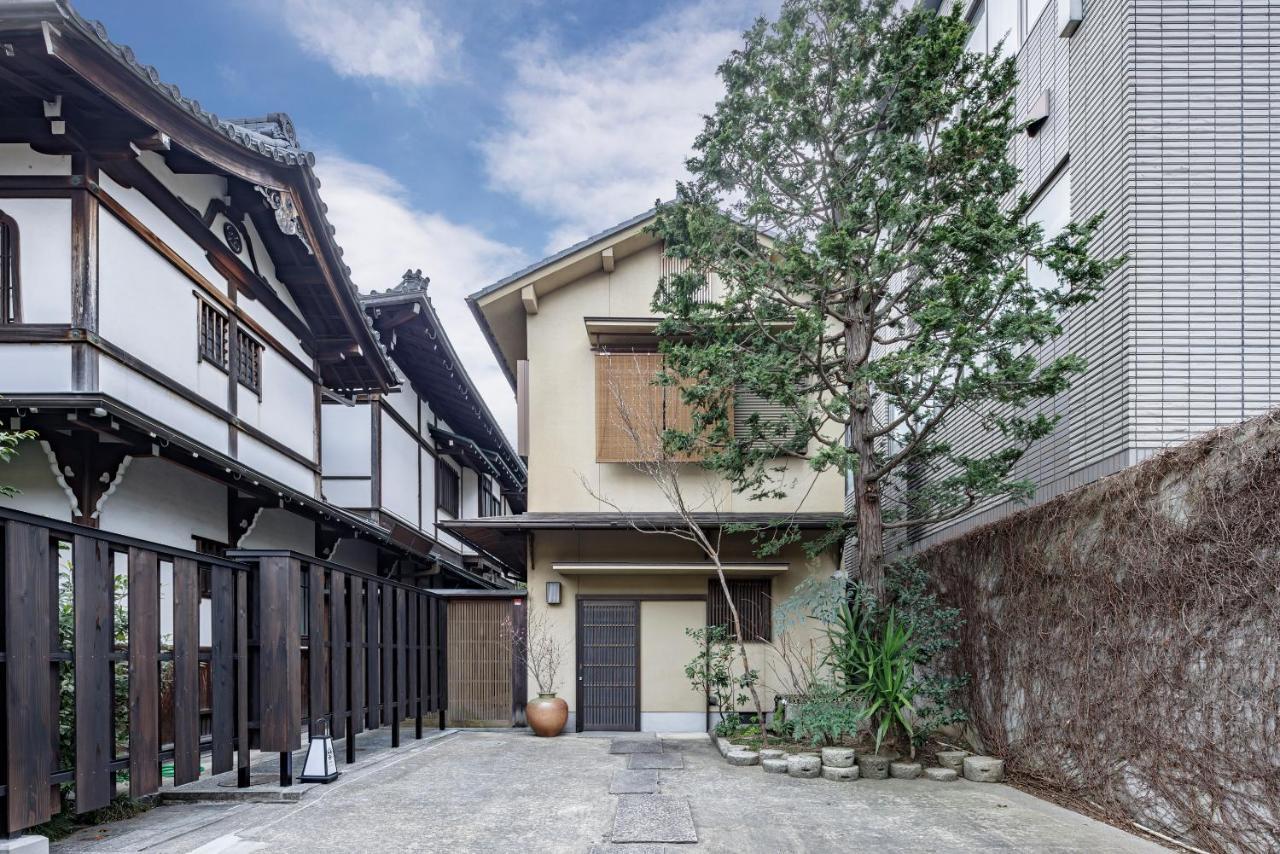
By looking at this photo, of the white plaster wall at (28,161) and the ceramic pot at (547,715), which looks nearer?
the white plaster wall at (28,161)

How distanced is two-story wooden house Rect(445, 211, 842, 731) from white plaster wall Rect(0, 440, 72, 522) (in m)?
5.17

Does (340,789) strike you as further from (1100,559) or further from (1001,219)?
(1001,219)

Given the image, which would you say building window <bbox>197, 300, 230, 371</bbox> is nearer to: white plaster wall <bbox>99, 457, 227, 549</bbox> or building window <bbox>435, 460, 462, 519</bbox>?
white plaster wall <bbox>99, 457, 227, 549</bbox>

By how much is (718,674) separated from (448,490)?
9.97m

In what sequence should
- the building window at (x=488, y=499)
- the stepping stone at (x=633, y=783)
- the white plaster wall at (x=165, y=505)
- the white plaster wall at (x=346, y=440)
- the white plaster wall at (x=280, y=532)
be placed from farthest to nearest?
the building window at (x=488, y=499) → the white plaster wall at (x=346, y=440) → the white plaster wall at (x=280, y=532) → the white plaster wall at (x=165, y=505) → the stepping stone at (x=633, y=783)

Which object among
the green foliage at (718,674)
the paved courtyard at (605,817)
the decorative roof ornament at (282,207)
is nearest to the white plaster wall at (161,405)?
the decorative roof ornament at (282,207)

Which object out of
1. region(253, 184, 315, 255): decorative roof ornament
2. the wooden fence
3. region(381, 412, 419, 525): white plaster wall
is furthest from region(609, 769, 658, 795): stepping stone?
region(381, 412, 419, 525): white plaster wall

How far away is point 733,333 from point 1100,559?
4149mm

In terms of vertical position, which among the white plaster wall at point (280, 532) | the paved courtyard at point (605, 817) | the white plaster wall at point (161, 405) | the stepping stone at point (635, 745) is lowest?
the stepping stone at point (635, 745)

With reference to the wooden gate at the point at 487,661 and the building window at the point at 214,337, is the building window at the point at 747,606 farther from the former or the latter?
the building window at the point at 214,337

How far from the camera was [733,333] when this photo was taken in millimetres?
9250

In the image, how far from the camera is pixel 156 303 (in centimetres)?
811

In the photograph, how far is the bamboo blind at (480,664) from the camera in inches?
482

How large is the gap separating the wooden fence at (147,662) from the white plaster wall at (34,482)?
0.52m
